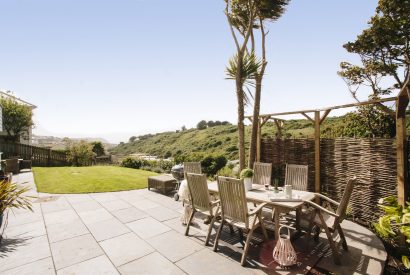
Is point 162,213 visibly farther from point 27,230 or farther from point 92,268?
point 27,230

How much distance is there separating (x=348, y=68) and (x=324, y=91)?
3141 millimetres

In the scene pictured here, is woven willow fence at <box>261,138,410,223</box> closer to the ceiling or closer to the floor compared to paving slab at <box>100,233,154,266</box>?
closer to the ceiling

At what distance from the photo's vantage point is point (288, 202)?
131 inches

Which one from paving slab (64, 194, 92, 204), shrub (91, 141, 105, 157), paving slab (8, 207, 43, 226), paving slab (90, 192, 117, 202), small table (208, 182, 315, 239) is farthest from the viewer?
shrub (91, 141, 105, 157)

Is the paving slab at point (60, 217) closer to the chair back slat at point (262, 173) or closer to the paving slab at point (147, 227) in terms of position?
the paving slab at point (147, 227)

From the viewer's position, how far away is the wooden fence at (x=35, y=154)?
13.4 m

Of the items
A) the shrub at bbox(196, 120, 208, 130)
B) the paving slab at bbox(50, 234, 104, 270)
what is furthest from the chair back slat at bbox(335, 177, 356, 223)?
the shrub at bbox(196, 120, 208, 130)

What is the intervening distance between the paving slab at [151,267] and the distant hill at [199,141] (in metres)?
22.8

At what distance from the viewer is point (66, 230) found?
4133 mm

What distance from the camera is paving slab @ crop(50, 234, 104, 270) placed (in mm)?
3074

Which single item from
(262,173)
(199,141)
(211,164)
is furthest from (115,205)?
(199,141)

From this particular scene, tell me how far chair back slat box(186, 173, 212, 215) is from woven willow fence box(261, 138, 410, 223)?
3269mm

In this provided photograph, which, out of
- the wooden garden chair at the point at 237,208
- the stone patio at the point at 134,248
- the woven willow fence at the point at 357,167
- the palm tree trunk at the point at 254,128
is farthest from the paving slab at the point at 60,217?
the woven willow fence at the point at 357,167

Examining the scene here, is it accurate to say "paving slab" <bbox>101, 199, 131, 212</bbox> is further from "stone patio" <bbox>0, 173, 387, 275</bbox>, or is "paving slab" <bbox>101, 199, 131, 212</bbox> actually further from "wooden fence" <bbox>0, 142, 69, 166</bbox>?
"wooden fence" <bbox>0, 142, 69, 166</bbox>
